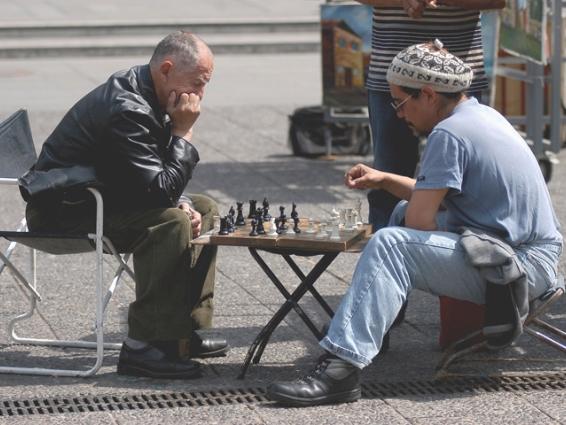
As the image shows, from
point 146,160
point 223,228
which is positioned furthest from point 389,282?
point 146,160

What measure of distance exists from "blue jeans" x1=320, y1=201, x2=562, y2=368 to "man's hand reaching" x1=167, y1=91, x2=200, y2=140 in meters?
0.85

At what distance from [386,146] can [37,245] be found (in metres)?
1.53

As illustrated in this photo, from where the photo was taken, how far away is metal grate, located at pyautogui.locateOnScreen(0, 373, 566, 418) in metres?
4.48

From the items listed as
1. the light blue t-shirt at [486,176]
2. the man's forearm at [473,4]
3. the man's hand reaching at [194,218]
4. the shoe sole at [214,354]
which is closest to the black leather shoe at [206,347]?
the shoe sole at [214,354]

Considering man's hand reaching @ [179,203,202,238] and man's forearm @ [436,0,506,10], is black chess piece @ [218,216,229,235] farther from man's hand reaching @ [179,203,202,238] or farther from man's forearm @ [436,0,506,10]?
man's forearm @ [436,0,506,10]

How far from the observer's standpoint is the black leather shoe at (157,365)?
479 centimetres

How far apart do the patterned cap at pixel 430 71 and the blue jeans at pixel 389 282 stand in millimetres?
515

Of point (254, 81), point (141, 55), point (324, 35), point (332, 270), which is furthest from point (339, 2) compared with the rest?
point (141, 55)

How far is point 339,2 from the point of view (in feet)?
31.0

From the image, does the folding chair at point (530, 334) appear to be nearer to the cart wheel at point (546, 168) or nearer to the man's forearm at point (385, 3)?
the man's forearm at point (385, 3)

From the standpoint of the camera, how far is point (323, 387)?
175 inches

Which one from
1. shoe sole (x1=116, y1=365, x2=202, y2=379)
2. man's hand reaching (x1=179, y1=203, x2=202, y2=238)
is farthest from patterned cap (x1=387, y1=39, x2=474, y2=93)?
shoe sole (x1=116, y1=365, x2=202, y2=379)

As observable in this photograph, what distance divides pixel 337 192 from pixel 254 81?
586cm

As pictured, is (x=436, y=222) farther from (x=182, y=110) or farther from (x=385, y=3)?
(x=385, y=3)
